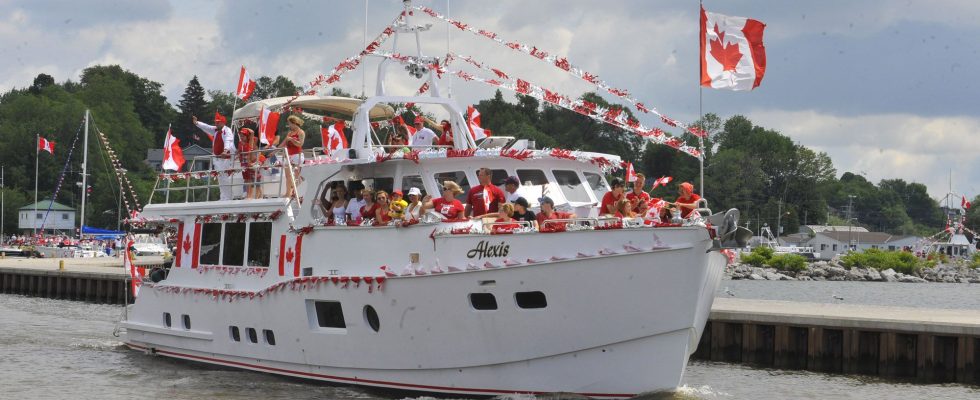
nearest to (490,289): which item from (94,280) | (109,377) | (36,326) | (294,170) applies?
(294,170)

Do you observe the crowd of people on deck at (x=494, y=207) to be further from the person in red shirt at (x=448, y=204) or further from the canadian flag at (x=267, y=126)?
the canadian flag at (x=267, y=126)

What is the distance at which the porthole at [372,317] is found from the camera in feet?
59.2

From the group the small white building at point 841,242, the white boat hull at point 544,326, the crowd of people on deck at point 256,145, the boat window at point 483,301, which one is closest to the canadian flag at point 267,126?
the crowd of people on deck at point 256,145

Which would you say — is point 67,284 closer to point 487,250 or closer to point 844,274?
point 487,250

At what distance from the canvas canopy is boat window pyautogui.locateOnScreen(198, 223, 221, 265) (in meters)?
2.40

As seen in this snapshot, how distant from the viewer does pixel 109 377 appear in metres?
22.0

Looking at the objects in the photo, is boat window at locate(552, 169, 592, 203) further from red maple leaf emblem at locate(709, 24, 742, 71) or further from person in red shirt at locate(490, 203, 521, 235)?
red maple leaf emblem at locate(709, 24, 742, 71)

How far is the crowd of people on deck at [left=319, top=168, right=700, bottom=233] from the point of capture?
54.6 ft

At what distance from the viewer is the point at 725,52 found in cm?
1675

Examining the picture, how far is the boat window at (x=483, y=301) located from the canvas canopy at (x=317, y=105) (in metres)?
7.10

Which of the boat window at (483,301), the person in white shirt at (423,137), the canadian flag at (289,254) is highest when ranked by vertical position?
the person in white shirt at (423,137)

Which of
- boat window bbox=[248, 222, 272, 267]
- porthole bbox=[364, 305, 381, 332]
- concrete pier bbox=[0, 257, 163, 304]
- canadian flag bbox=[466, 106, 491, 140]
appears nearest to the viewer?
porthole bbox=[364, 305, 381, 332]

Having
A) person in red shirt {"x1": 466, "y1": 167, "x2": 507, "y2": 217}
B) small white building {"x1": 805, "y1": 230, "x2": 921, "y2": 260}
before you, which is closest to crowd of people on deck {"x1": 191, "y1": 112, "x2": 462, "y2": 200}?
person in red shirt {"x1": 466, "y1": 167, "x2": 507, "y2": 217}

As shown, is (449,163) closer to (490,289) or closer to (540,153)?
(540,153)
